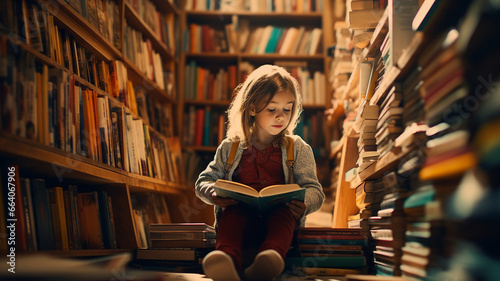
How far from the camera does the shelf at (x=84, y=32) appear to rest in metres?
1.47

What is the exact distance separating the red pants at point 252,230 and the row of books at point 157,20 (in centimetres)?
147

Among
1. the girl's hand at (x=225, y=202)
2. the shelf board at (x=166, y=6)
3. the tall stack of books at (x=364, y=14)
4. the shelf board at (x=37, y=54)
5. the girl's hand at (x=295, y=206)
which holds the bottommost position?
the girl's hand at (x=295, y=206)

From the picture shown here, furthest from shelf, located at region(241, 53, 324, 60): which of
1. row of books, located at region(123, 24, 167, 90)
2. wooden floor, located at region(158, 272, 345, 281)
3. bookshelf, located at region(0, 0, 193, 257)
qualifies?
wooden floor, located at region(158, 272, 345, 281)

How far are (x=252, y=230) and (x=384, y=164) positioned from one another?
20.0 inches

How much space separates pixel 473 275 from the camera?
696mm

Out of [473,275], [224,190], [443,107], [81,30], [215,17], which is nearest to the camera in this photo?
[473,275]

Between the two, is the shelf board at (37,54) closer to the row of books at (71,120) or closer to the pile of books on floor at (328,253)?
the row of books at (71,120)

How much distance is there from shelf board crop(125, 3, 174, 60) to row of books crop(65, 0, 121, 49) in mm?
129

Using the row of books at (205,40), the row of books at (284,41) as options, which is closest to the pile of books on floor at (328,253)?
the row of books at (284,41)

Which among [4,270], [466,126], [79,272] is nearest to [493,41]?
[466,126]

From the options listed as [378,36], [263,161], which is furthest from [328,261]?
[378,36]

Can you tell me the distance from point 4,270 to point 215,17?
9.10 feet

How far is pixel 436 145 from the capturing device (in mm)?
854

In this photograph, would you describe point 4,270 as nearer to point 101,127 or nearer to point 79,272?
point 79,272
